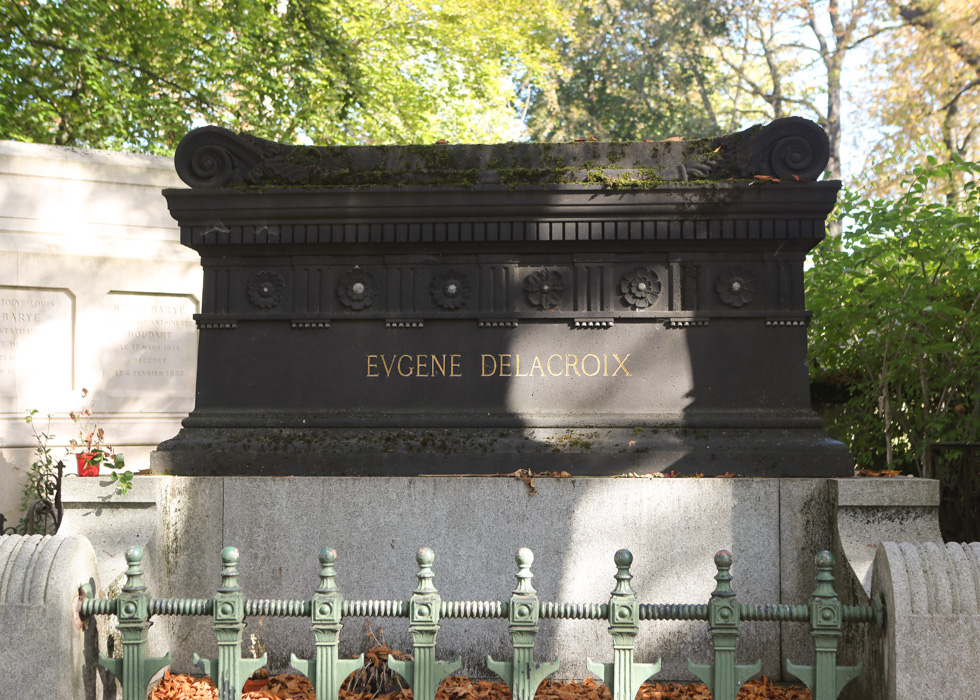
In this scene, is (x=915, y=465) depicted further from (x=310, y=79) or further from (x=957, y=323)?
(x=310, y=79)

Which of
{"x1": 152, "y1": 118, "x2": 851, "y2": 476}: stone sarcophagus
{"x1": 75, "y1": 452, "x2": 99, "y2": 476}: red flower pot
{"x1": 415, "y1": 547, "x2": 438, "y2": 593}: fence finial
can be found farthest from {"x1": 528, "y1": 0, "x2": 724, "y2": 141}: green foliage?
{"x1": 415, "y1": 547, "x2": 438, "y2": 593}: fence finial

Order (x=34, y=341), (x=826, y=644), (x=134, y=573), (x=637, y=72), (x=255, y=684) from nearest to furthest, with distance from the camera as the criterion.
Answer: (x=826, y=644) → (x=134, y=573) → (x=255, y=684) → (x=34, y=341) → (x=637, y=72)

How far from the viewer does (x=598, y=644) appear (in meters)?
5.25

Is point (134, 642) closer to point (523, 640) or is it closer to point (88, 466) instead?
point (523, 640)

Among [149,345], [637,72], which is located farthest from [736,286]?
[637,72]

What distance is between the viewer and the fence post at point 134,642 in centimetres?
401

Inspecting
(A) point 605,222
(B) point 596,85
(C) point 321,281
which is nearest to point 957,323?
(A) point 605,222

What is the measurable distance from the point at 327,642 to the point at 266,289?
110 inches

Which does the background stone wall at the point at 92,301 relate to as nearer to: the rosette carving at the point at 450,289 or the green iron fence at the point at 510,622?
the rosette carving at the point at 450,289

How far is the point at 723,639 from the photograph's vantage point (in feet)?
12.7

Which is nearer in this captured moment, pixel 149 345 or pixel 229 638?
pixel 229 638

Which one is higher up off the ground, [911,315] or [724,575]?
[911,315]

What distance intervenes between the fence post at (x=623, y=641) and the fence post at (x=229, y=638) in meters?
1.58

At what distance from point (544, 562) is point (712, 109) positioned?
29055 mm
